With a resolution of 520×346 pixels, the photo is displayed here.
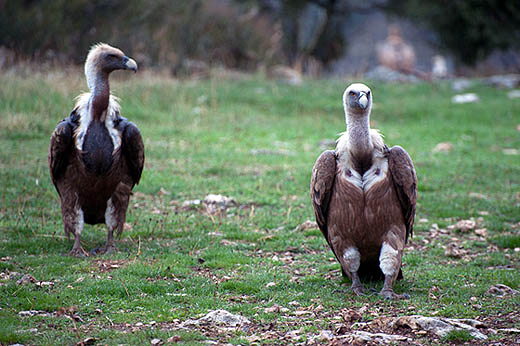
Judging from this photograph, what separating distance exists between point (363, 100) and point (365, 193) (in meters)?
0.82

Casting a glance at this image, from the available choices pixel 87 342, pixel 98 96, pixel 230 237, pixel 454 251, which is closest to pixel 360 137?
pixel 454 251

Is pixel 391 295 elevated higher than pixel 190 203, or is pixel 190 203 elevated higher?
pixel 190 203

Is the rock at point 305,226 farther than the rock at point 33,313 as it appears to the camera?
Yes

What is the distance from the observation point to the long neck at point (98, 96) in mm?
7387

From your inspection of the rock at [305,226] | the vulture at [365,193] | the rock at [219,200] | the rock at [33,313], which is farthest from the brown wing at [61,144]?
the rock at [305,226]

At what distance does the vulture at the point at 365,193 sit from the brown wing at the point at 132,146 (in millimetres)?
2344

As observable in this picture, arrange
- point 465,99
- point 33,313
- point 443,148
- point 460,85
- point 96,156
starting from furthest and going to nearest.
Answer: point 460,85 < point 465,99 < point 443,148 < point 96,156 < point 33,313

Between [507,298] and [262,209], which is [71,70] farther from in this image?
[507,298]

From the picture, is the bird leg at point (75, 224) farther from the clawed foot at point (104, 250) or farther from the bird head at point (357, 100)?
the bird head at point (357, 100)

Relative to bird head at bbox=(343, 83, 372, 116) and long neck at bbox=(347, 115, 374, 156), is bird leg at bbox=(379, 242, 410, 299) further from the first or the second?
bird head at bbox=(343, 83, 372, 116)

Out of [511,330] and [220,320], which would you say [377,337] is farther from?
[220,320]

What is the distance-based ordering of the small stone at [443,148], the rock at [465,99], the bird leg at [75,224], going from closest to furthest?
the bird leg at [75,224], the small stone at [443,148], the rock at [465,99]

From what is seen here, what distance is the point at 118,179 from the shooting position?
24.9 ft

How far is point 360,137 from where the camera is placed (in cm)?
608
